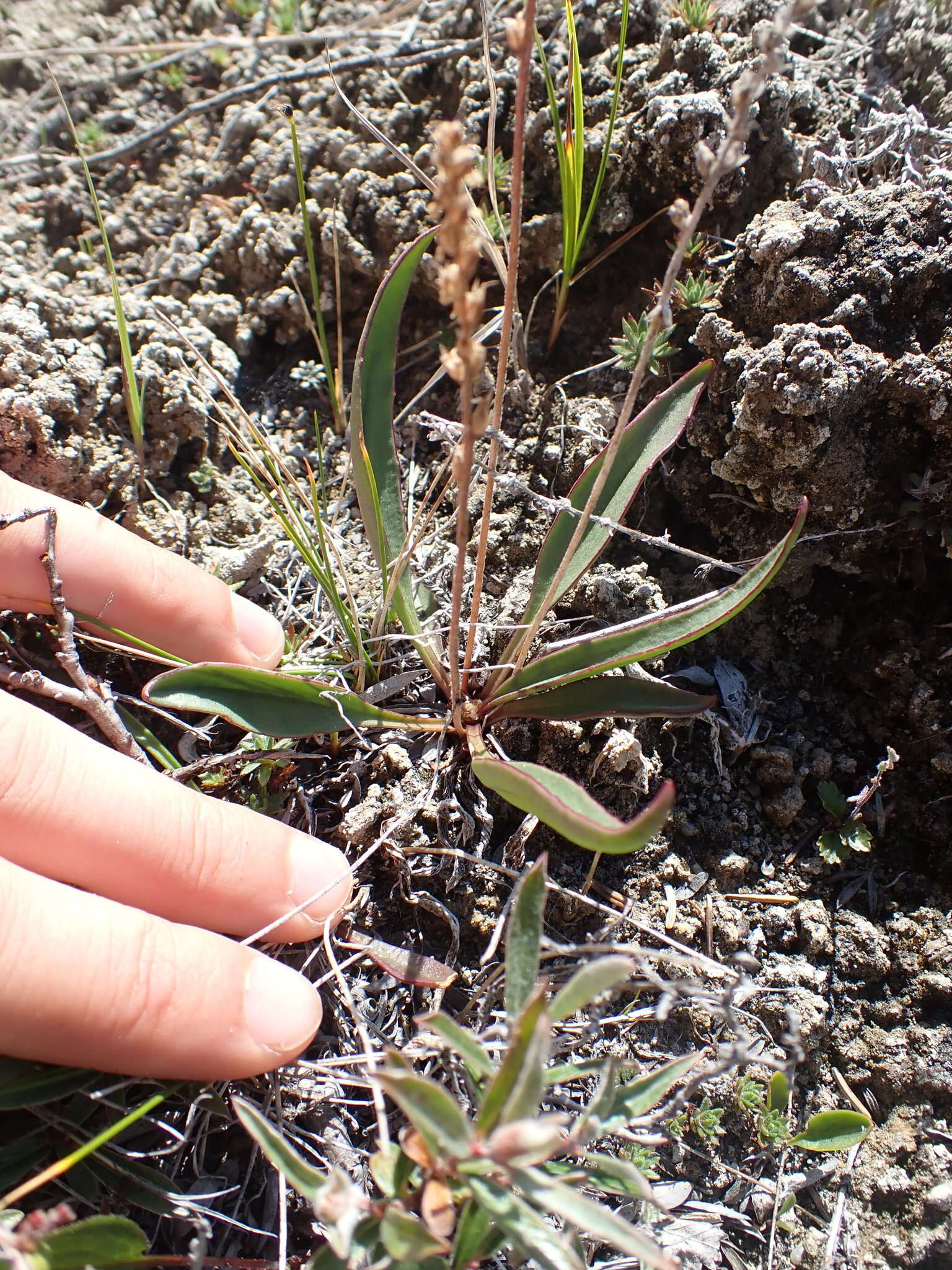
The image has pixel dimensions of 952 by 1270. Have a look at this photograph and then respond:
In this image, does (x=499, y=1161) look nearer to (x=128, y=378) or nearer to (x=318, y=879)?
(x=318, y=879)

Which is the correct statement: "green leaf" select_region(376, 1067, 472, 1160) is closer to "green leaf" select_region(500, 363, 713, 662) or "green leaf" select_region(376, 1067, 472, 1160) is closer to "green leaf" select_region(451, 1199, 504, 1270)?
"green leaf" select_region(451, 1199, 504, 1270)

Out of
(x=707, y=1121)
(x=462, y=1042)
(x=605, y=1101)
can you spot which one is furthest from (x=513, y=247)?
(x=707, y=1121)

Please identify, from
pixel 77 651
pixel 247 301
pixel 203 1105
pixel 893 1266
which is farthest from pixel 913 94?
pixel 203 1105

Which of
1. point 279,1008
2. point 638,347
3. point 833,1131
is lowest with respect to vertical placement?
point 833,1131

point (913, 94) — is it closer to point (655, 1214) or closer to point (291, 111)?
point (291, 111)

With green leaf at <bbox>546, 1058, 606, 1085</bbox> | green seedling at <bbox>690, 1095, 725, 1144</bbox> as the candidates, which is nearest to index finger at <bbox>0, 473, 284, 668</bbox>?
green leaf at <bbox>546, 1058, 606, 1085</bbox>
